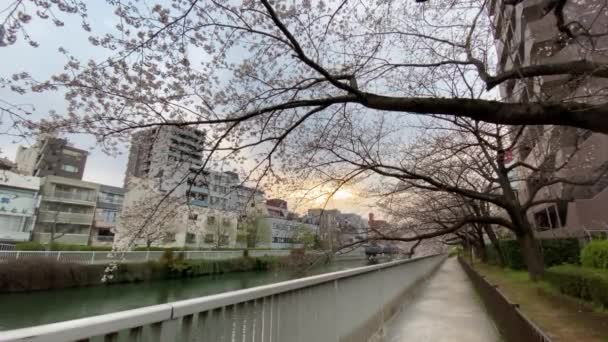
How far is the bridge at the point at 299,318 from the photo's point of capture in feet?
3.68

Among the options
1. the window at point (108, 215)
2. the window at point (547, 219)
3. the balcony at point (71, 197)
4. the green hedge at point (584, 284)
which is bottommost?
the green hedge at point (584, 284)

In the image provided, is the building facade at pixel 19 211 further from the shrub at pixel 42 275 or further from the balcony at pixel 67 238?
the shrub at pixel 42 275

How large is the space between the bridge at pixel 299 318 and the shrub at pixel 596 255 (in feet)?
11.6

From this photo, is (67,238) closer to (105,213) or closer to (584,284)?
(105,213)

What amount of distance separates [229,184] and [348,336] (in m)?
3.42

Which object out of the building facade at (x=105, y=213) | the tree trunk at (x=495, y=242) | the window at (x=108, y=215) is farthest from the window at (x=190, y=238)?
the tree trunk at (x=495, y=242)

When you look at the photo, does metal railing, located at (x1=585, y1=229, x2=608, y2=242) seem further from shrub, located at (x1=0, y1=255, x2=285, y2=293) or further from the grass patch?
shrub, located at (x1=0, y1=255, x2=285, y2=293)

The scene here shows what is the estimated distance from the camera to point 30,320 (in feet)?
33.8

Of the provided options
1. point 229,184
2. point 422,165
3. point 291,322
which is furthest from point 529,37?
point 291,322

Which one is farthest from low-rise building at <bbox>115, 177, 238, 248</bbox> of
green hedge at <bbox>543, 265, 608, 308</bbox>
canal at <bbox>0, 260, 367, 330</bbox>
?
green hedge at <bbox>543, 265, 608, 308</bbox>

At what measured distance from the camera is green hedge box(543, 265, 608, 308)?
496cm

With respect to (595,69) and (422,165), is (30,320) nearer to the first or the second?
(422,165)

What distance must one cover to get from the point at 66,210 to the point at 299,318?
125 ft

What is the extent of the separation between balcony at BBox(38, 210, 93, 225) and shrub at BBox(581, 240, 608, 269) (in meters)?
36.1
